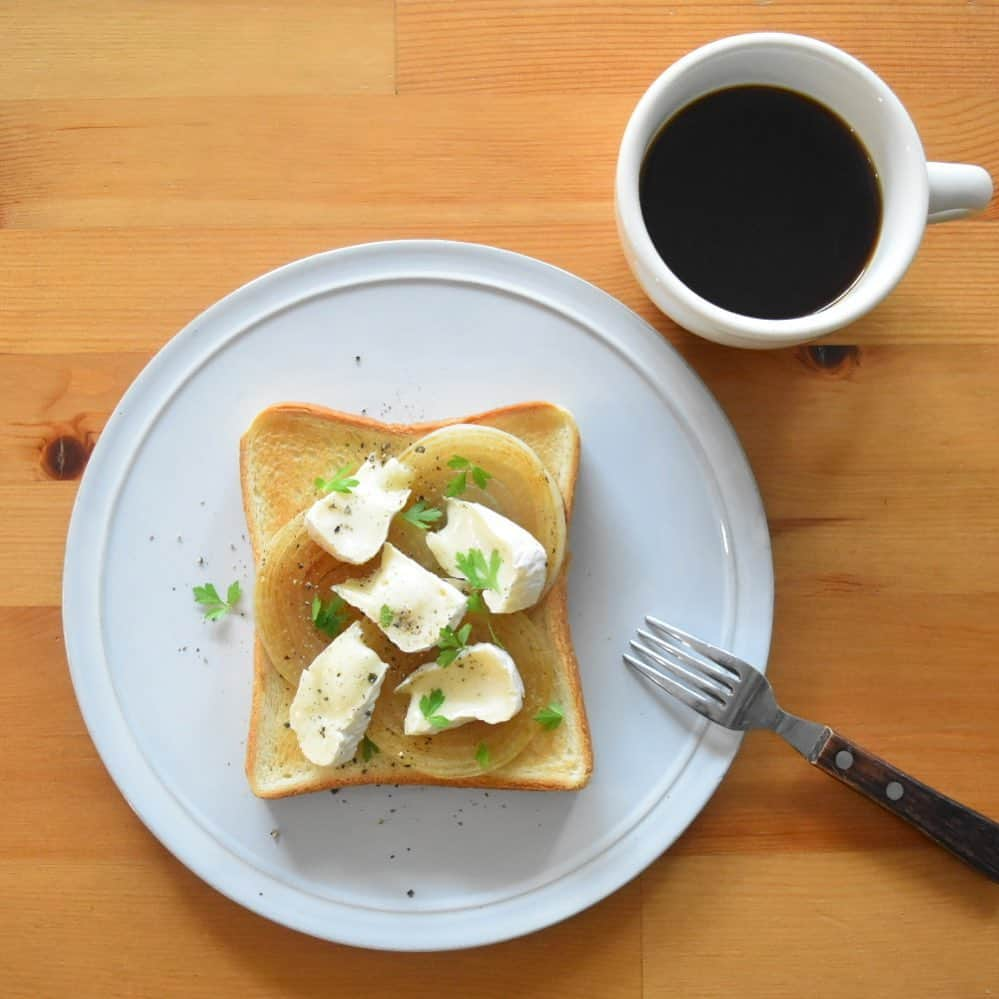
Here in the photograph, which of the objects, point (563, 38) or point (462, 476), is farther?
point (563, 38)

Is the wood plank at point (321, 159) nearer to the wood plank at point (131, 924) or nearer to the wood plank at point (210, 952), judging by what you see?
the wood plank at point (131, 924)

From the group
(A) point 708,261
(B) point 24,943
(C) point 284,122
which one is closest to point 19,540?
(B) point 24,943

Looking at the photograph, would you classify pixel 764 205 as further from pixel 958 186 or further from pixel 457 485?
pixel 457 485

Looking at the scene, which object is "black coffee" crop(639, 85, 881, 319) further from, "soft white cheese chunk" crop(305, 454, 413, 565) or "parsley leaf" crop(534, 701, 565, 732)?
"parsley leaf" crop(534, 701, 565, 732)

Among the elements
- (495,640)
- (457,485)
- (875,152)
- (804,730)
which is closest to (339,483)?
(457,485)

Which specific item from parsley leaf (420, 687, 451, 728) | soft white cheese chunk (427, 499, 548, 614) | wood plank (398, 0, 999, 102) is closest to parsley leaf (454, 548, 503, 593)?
soft white cheese chunk (427, 499, 548, 614)
